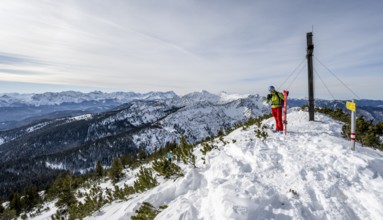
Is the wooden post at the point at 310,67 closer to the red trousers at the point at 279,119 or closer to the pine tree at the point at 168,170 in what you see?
the red trousers at the point at 279,119

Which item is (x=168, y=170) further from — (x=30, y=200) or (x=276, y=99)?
(x=30, y=200)

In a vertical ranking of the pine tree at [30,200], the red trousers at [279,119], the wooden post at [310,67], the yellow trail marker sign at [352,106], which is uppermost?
the wooden post at [310,67]

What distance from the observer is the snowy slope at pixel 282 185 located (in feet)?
16.5

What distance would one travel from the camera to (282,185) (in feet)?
20.0

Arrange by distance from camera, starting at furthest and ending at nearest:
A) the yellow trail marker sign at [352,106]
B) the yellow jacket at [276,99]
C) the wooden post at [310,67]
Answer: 1. the wooden post at [310,67]
2. the yellow jacket at [276,99]
3. the yellow trail marker sign at [352,106]

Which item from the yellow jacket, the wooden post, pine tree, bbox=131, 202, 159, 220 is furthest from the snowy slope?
the wooden post

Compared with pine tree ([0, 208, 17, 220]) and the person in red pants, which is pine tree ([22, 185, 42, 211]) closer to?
pine tree ([0, 208, 17, 220])

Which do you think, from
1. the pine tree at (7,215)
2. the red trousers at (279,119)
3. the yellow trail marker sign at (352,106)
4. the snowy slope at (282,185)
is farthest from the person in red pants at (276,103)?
the pine tree at (7,215)

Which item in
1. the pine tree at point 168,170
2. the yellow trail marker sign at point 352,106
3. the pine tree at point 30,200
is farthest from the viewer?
the pine tree at point 30,200

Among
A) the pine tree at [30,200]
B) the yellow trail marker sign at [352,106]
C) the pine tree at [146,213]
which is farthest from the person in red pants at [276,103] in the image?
the pine tree at [30,200]

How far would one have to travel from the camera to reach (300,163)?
7.07 meters

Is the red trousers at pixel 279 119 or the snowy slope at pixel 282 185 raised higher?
the red trousers at pixel 279 119

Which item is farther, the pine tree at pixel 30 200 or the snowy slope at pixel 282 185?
the pine tree at pixel 30 200

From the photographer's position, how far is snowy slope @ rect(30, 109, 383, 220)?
504 cm
